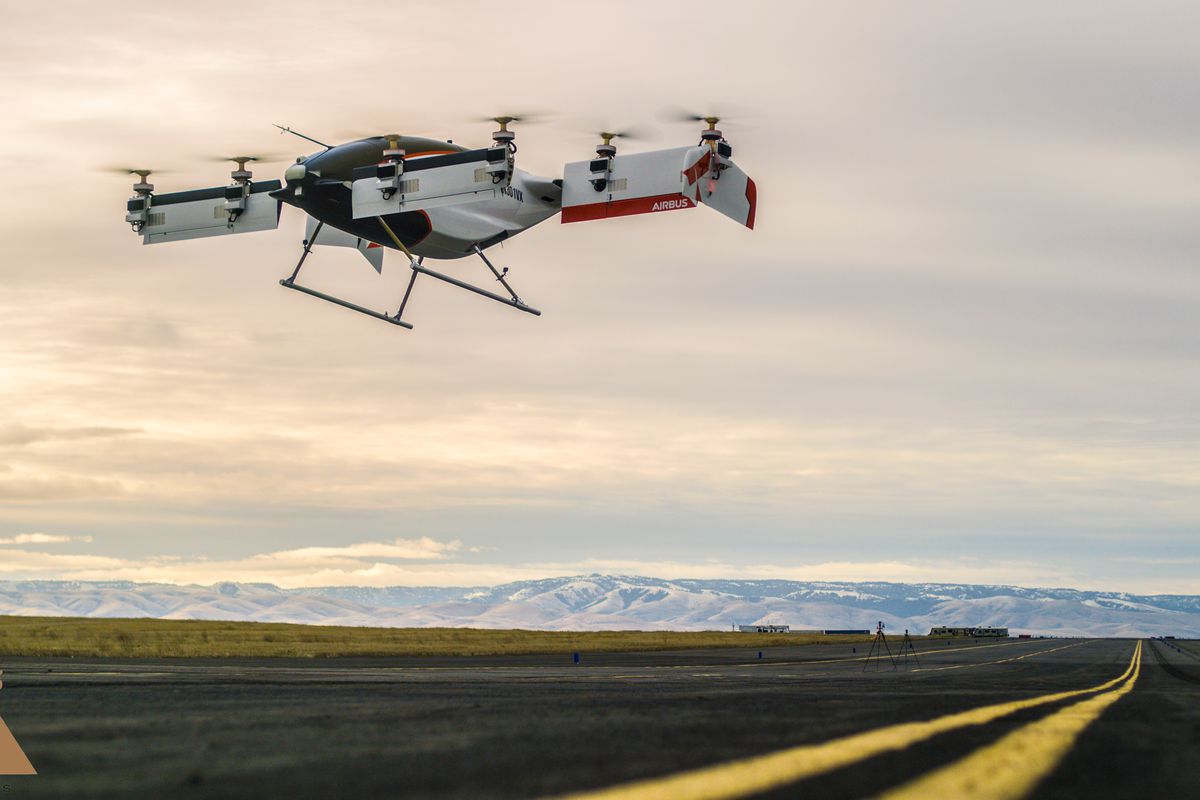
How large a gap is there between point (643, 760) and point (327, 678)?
18.6 metres

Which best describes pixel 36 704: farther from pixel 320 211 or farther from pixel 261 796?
pixel 320 211

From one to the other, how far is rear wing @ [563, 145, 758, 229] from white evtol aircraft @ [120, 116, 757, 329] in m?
0.03

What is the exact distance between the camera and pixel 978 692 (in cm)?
2261

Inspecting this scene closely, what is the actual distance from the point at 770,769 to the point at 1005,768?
2161 millimetres

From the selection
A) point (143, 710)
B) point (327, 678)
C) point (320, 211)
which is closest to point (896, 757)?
point (143, 710)

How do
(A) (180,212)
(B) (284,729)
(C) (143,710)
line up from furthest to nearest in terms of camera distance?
(A) (180,212) → (C) (143,710) → (B) (284,729)

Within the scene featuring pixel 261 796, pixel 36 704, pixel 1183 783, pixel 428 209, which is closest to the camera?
pixel 261 796

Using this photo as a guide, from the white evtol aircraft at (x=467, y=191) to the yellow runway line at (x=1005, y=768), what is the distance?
2383cm

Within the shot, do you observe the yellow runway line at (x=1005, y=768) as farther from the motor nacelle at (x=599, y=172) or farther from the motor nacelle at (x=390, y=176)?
the motor nacelle at (x=390, y=176)

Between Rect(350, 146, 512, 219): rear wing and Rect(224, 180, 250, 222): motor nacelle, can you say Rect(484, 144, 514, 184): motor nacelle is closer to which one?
Rect(350, 146, 512, 219): rear wing

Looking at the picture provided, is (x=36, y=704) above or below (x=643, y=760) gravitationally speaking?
below

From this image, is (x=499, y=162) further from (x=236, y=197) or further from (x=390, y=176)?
(x=236, y=197)

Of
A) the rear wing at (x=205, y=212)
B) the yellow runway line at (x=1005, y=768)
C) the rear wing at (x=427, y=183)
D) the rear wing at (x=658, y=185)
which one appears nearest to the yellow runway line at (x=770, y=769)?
the yellow runway line at (x=1005, y=768)

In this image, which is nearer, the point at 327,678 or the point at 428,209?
the point at 327,678
